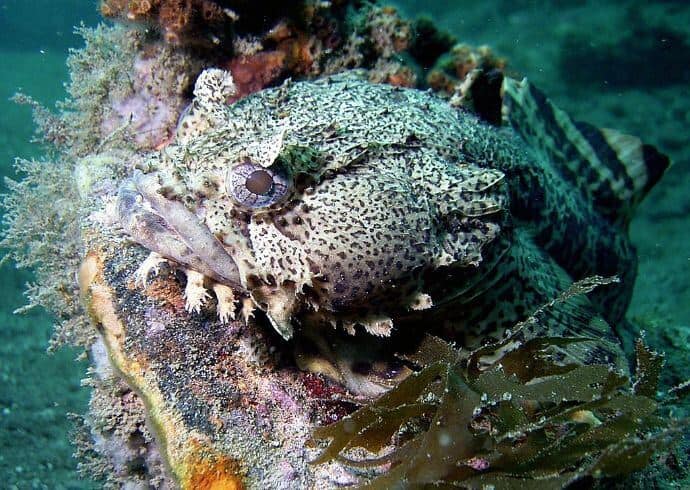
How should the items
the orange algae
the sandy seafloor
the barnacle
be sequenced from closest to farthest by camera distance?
the barnacle
the orange algae
the sandy seafloor

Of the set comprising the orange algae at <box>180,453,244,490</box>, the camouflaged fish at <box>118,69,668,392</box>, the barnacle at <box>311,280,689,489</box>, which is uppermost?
the camouflaged fish at <box>118,69,668,392</box>

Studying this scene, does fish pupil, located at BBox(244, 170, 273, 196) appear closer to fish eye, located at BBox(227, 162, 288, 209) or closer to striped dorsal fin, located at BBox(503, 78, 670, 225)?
fish eye, located at BBox(227, 162, 288, 209)

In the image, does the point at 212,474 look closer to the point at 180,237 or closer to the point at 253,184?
the point at 180,237

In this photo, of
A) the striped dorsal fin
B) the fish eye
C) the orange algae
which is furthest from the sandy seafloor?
the fish eye

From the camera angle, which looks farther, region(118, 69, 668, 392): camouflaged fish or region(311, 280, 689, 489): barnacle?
region(118, 69, 668, 392): camouflaged fish

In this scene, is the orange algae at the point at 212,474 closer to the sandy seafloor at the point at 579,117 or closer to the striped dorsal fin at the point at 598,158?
the sandy seafloor at the point at 579,117

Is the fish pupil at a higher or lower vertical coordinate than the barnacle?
higher

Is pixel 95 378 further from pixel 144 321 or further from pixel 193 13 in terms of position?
pixel 193 13
